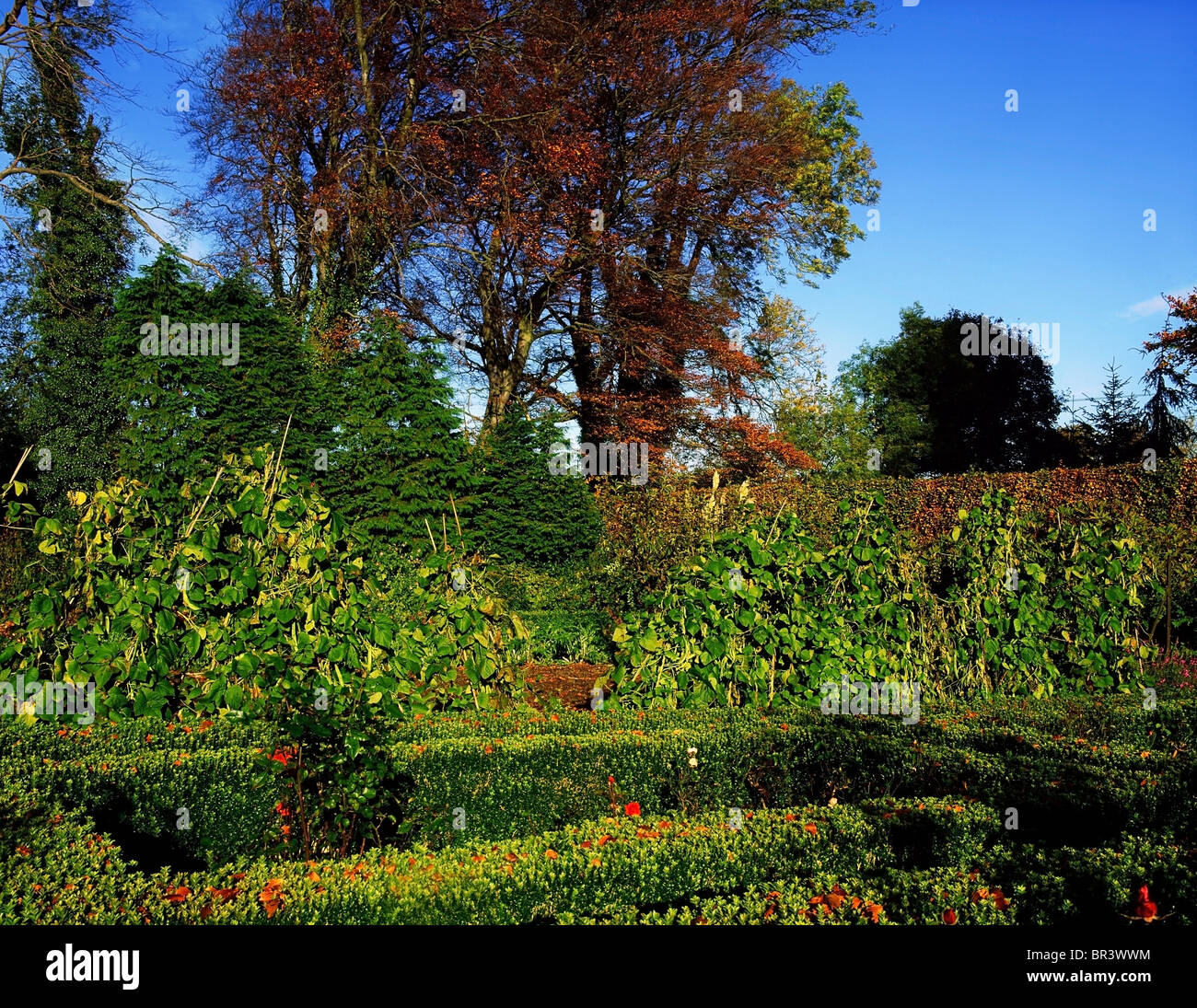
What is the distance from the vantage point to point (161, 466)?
35.7 ft

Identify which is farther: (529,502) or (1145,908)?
(529,502)

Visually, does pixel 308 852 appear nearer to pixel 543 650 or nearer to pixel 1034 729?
pixel 1034 729

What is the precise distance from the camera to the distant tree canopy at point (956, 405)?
30.4 m

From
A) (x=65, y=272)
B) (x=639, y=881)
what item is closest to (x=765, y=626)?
(x=639, y=881)

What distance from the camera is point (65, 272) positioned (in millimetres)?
17031

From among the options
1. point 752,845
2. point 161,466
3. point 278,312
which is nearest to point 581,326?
point 278,312

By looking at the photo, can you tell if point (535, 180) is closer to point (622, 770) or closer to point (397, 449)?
point (397, 449)

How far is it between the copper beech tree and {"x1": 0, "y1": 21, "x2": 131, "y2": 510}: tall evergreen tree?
2679mm

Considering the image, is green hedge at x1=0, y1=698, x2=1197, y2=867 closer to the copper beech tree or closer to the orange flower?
the orange flower

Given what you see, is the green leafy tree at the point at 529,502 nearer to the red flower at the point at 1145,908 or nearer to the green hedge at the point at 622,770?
the green hedge at the point at 622,770

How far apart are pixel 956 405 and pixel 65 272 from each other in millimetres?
27254

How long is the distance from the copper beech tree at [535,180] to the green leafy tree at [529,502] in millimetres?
1583

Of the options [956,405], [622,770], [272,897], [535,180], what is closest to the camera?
[272,897]

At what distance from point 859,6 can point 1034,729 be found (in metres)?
23.3
